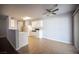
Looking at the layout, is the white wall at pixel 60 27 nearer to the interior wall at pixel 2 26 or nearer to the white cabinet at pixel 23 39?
the white cabinet at pixel 23 39

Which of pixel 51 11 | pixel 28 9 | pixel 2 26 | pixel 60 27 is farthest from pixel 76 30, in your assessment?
pixel 2 26

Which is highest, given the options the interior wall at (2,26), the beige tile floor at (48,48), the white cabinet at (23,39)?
the interior wall at (2,26)

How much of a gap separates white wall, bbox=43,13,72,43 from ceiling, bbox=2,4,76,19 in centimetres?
15

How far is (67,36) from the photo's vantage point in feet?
7.57

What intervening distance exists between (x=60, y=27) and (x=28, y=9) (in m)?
0.78

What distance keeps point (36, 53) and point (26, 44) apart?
289 mm

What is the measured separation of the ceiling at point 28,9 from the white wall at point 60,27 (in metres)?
0.15

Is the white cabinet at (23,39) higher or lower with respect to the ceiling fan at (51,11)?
lower

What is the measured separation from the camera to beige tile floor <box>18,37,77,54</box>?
2.24 meters

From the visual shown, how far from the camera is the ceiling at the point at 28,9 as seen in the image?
2211 millimetres

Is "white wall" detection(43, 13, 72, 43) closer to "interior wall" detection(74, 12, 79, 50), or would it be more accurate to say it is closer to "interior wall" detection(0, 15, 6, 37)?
"interior wall" detection(74, 12, 79, 50)

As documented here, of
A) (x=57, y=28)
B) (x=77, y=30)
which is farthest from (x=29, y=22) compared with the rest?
(x=77, y=30)

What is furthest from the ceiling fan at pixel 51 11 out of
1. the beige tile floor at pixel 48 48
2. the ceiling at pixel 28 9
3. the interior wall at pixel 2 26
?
the interior wall at pixel 2 26
